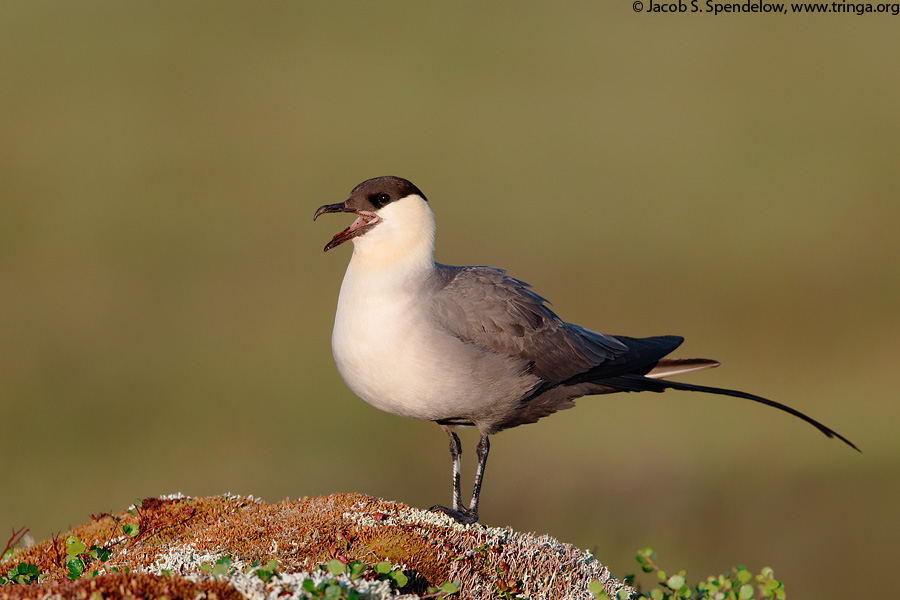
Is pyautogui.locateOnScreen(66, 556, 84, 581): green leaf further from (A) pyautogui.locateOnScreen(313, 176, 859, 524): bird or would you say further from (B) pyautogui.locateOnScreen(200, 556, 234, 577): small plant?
(A) pyautogui.locateOnScreen(313, 176, 859, 524): bird

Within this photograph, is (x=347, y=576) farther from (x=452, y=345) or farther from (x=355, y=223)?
(x=355, y=223)

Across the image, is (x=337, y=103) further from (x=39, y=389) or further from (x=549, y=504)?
(x=549, y=504)

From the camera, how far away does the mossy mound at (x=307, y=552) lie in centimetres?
416

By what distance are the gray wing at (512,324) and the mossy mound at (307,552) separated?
1609 millimetres

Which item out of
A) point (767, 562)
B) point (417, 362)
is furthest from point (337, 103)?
point (417, 362)

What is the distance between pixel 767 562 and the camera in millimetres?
12688

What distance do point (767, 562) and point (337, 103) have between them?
673 inches

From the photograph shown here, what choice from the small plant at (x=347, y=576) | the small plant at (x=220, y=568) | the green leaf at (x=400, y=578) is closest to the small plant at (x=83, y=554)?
the small plant at (x=220, y=568)

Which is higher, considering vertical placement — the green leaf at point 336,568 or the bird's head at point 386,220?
the bird's head at point 386,220

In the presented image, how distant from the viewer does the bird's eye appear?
7.24 m

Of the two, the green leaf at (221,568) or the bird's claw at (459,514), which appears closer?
the green leaf at (221,568)

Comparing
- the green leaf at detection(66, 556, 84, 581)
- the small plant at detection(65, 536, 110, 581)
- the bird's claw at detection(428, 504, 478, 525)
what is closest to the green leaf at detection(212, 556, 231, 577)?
the green leaf at detection(66, 556, 84, 581)

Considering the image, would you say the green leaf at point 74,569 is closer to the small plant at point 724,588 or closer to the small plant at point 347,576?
the small plant at point 347,576

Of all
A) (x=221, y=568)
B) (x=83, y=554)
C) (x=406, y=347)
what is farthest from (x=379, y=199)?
(x=221, y=568)
